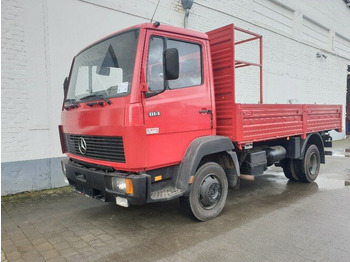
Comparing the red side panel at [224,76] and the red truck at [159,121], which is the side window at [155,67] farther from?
the red side panel at [224,76]

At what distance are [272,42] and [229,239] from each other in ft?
32.4

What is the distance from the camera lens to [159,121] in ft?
11.1

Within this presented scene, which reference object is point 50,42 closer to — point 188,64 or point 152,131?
point 188,64

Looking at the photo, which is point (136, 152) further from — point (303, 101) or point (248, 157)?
point (303, 101)

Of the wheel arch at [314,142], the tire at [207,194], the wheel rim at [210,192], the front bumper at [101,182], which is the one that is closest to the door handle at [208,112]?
the tire at [207,194]

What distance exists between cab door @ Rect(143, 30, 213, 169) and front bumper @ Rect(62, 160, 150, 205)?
0.26 m

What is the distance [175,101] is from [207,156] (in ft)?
3.36

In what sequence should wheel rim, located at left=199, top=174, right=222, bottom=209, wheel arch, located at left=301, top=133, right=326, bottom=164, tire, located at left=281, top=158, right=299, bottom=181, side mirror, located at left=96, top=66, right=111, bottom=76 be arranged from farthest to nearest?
tire, located at left=281, top=158, right=299, bottom=181
wheel arch, located at left=301, top=133, right=326, bottom=164
wheel rim, located at left=199, top=174, right=222, bottom=209
side mirror, located at left=96, top=66, right=111, bottom=76

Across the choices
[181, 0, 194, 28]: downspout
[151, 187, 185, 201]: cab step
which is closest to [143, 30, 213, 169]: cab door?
[151, 187, 185, 201]: cab step

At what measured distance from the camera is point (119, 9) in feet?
21.9

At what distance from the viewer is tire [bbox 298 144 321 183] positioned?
600 cm

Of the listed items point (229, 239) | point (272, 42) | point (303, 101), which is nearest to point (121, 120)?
point (229, 239)

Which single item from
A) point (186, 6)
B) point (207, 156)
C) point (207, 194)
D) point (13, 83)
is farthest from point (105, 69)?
point (186, 6)

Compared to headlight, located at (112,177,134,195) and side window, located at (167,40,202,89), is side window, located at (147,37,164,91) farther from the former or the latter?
headlight, located at (112,177,134,195)
